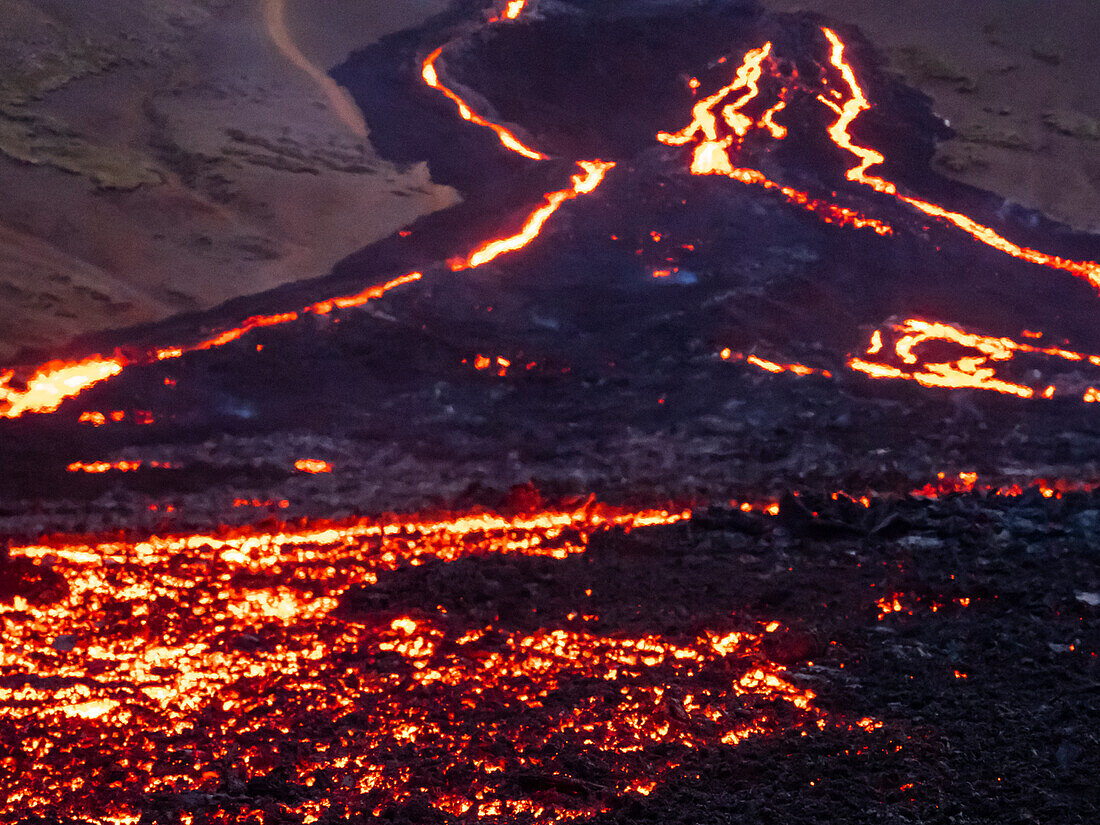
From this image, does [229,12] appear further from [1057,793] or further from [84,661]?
[1057,793]

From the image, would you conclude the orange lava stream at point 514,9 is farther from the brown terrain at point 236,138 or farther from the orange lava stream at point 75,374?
the orange lava stream at point 75,374

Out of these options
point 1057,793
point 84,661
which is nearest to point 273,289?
point 84,661

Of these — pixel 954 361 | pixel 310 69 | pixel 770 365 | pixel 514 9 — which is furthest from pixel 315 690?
pixel 514 9

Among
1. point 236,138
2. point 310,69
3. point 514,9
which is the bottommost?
point 236,138

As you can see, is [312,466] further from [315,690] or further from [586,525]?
[315,690]

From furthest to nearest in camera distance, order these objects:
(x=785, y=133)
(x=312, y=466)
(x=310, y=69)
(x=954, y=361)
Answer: (x=310, y=69)
(x=785, y=133)
(x=954, y=361)
(x=312, y=466)

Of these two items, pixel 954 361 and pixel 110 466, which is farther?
pixel 954 361
